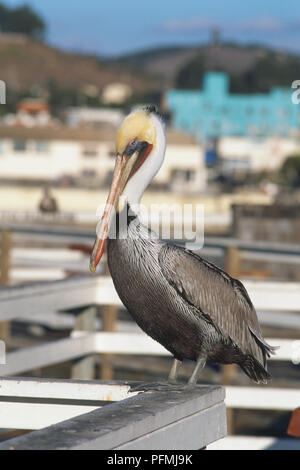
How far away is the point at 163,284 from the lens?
12.0ft

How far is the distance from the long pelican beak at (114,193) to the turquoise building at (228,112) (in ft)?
351

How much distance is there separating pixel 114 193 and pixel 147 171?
17 cm

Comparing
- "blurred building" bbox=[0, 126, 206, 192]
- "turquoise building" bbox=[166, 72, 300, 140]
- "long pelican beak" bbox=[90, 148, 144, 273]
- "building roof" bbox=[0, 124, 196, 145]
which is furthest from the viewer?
"turquoise building" bbox=[166, 72, 300, 140]

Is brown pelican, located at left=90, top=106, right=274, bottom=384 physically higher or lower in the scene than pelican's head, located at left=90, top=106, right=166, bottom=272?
lower

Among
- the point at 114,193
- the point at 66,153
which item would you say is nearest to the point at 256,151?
the point at 66,153

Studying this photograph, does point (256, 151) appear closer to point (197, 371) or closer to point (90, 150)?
point (90, 150)

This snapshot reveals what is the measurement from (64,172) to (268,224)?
53.8 metres

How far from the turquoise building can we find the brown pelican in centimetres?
10694

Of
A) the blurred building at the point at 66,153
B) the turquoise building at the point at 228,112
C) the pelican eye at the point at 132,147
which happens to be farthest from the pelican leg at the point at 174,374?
the turquoise building at the point at 228,112

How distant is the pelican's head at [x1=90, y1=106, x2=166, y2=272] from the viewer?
3814mm

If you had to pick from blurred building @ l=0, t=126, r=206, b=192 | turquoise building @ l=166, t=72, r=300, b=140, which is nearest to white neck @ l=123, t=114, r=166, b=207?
blurred building @ l=0, t=126, r=206, b=192

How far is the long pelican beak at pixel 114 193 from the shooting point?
360 centimetres

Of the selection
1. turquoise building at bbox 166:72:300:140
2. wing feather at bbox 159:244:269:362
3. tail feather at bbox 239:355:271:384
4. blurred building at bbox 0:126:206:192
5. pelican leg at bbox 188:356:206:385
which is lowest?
tail feather at bbox 239:355:271:384

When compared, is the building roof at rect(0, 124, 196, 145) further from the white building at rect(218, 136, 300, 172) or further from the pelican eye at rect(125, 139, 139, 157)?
the pelican eye at rect(125, 139, 139, 157)
